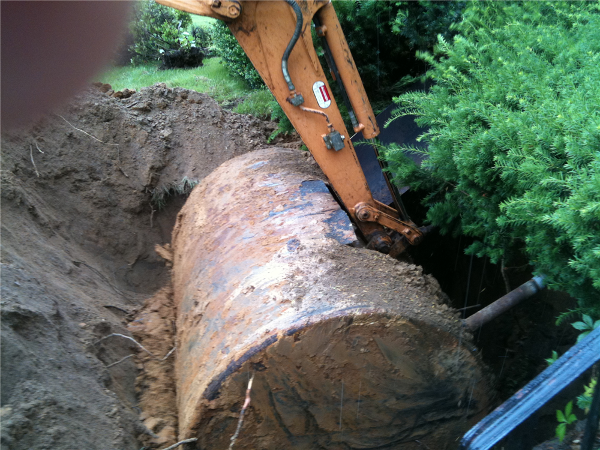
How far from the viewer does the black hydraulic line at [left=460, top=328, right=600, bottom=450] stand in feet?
3.68

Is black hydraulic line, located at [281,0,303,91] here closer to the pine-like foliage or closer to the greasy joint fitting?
the greasy joint fitting

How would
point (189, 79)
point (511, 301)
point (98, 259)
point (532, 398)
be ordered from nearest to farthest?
1. point (532, 398)
2. point (511, 301)
3. point (98, 259)
4. point (189, 79)

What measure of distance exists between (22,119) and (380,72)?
160 inches

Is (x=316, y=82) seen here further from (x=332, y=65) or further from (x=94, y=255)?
(x=94, y=255)

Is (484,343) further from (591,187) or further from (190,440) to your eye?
(190,440)

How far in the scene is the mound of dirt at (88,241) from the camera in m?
1.91

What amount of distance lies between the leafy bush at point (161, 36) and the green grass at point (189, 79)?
0.33 meters

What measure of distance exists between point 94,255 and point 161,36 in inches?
241

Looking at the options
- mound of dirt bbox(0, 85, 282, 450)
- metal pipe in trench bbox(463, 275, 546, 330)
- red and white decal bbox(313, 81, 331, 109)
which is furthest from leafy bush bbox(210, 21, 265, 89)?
metal pipe in trench bbox(463, 275, 546, 330)

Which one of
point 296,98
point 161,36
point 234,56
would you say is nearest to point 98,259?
point 296,98

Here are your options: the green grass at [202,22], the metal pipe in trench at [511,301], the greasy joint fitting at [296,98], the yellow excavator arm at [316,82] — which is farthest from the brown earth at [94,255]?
the green grass at [202,22]

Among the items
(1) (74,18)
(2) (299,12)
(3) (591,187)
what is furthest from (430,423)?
(1) (74,18)

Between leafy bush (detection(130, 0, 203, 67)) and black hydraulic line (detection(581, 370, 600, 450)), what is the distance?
8.26 metres

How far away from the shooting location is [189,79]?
8.16m
